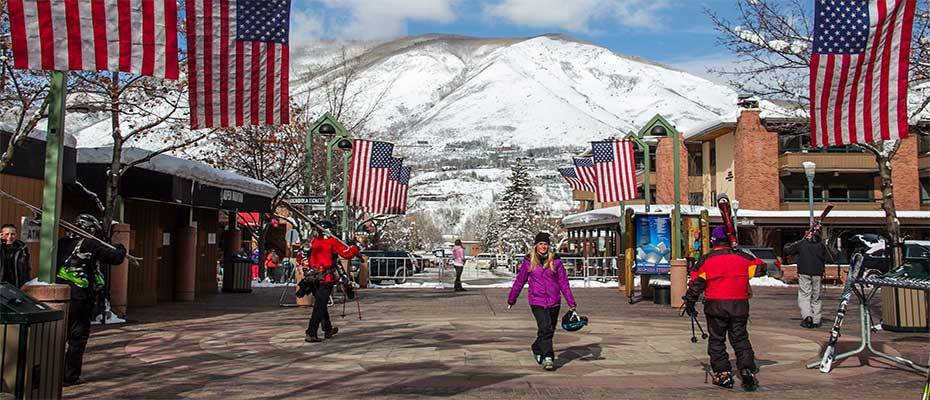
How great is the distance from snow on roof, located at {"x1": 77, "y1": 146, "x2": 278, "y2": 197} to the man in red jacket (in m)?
6.00

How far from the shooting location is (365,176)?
24.3 metres

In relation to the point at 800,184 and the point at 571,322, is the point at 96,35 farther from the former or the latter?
the point at 800,184

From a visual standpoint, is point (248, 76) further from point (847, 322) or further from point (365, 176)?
point (365, 176)

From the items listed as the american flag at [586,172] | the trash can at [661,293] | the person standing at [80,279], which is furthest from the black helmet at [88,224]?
the american flag at [586,172]

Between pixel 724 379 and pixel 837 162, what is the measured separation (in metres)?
41.5

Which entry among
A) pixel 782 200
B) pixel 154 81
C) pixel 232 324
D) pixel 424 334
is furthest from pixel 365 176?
pixel 782 200

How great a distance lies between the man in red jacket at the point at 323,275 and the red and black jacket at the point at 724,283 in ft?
17.5

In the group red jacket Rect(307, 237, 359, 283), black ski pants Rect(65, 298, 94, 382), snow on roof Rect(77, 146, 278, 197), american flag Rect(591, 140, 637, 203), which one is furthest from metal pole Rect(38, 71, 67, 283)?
american flag Rect(591, 140, 637, 203)

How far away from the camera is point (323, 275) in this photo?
464 inches

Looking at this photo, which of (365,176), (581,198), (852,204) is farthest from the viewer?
(581,198)

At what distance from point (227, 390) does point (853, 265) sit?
23.5ft

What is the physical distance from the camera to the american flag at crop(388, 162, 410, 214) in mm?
26609

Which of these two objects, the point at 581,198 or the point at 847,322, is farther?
the point at 581,198

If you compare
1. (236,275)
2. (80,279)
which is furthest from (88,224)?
(236,275)
